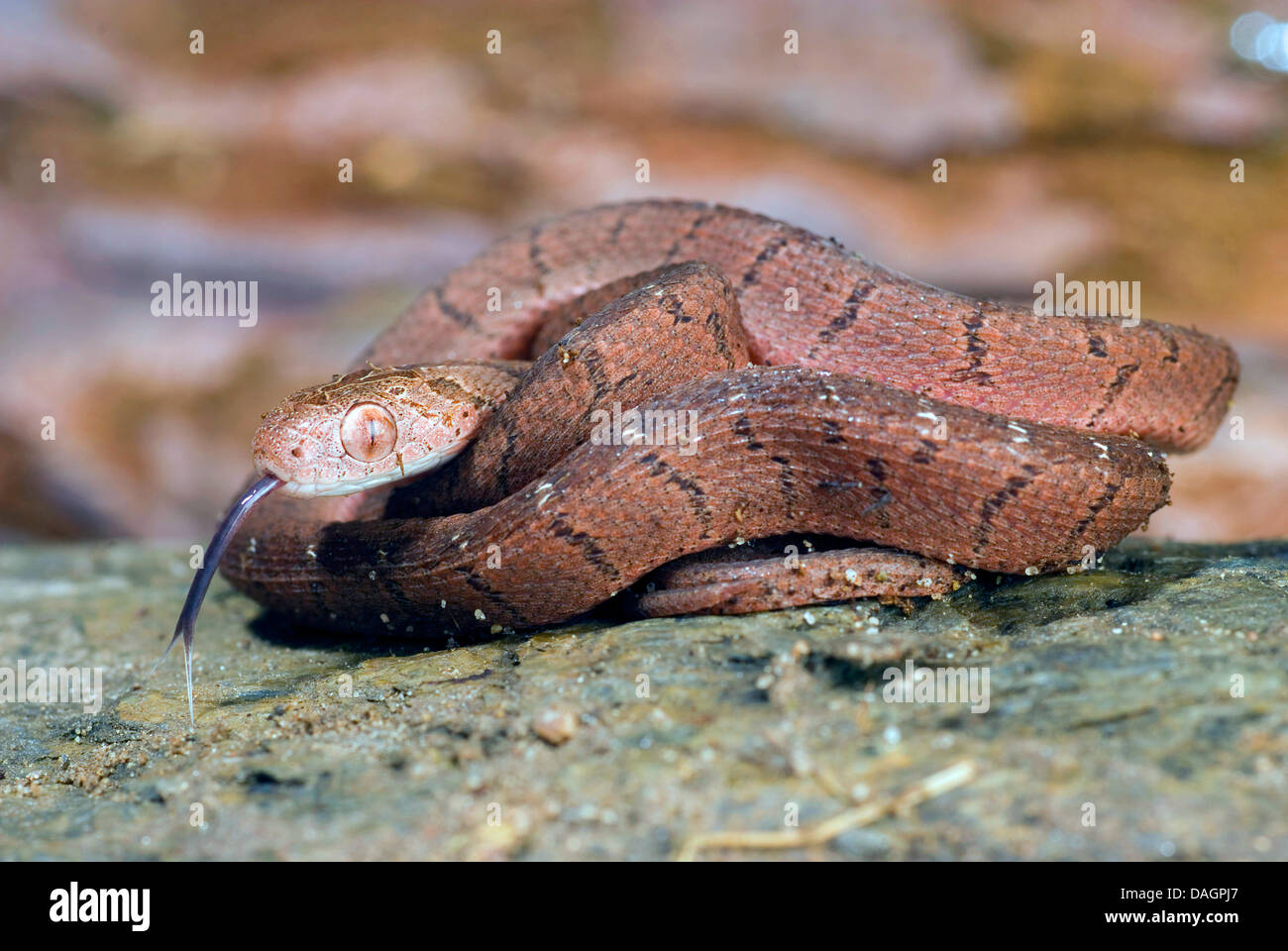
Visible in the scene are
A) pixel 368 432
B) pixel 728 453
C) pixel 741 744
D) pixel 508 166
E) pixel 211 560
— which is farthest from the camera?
pixel 508 166

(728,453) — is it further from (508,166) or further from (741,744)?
(508,166)

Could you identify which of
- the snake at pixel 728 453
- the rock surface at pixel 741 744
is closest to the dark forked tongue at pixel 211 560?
the snake at pixel 728 453

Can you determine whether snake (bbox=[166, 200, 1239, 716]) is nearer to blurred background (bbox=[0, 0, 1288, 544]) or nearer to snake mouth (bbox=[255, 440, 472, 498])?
snake mouth (bbox=[255, 440, 472, 498])

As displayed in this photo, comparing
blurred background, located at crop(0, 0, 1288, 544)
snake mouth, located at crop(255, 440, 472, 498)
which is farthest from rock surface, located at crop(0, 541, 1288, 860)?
blurred background, located at crop(0, 0, 1288, 544)

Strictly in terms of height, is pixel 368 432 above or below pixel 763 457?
above

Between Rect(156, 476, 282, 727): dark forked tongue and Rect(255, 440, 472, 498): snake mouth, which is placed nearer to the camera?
Rect(156, 476, 282, 727): dark forked tongue

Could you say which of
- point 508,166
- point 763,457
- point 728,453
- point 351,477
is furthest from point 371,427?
point 508,166
